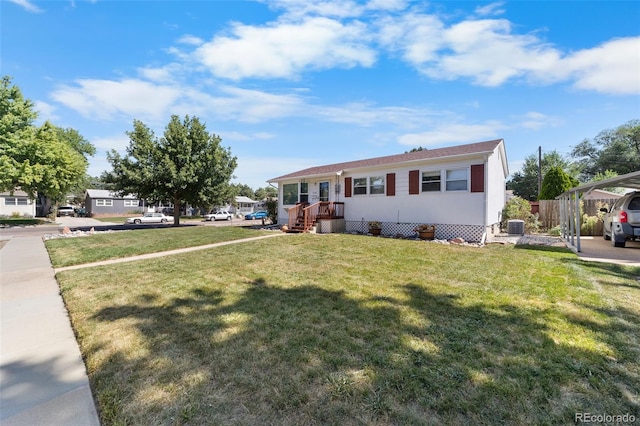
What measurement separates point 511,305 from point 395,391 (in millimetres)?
2732

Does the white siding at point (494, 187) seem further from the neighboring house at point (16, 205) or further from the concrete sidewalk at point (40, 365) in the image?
the neighboring house at point (16, 205)

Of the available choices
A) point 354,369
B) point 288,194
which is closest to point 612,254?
point 354,369

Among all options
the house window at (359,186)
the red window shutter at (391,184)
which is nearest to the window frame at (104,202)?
the house window at (359,186)

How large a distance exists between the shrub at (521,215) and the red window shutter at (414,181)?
579cm

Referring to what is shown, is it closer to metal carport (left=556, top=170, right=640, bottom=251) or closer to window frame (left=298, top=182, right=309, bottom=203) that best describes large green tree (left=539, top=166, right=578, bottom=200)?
metal carport (left=556, top=170, right=640, bottom=251)

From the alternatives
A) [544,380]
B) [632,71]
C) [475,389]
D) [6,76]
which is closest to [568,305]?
[544,380]

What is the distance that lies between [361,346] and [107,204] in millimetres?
56097

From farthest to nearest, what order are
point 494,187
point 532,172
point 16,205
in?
point 532,172 < point 16,205 < point 494,187

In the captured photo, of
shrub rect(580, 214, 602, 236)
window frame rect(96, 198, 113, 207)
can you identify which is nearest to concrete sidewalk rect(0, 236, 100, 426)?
shrub rect(580, 214, 602, 236)

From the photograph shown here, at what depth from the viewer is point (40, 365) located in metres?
2.70

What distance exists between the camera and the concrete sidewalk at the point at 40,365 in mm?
2023

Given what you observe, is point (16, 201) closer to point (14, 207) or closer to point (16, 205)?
point (16, 205)

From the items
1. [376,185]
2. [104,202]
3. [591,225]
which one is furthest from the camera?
[104,202]

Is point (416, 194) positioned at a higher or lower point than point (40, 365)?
higher
